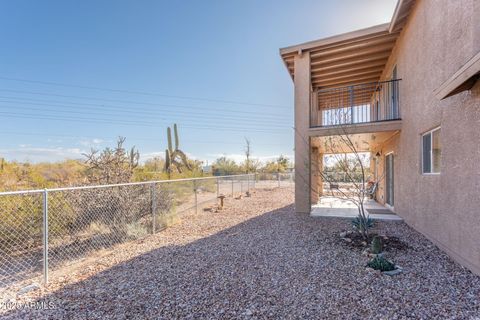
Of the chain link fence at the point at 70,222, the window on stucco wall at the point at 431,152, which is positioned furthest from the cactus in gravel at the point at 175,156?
the window on stucco wall at the point at 431,152

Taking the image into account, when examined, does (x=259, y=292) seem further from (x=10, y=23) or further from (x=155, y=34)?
(x=10, y=23)

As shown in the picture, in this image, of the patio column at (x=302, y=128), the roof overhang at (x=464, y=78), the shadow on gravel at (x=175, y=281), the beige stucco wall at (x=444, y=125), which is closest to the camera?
the shadow on gravel at (x=175, y=281)

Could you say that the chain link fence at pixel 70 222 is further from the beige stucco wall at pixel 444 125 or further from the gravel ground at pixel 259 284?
the beige stucco wall at pixel 444 125

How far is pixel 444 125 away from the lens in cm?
464

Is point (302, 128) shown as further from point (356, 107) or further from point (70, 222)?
point (70, 222)

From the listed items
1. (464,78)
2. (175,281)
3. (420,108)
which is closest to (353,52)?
(420,108)

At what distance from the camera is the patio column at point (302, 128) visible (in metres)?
8.40

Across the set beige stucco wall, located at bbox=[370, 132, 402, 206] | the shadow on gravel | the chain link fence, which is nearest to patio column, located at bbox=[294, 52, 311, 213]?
beige stucco wall, located at bbox=[370, 132, 402, 206]

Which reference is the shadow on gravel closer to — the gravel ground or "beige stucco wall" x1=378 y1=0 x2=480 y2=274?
the gravel ground

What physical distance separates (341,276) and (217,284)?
194 cm

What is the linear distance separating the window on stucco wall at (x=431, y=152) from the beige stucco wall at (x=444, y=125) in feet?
0.50

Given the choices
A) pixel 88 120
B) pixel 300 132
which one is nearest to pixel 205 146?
pixel 88 120

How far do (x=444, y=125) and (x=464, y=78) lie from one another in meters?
1.66

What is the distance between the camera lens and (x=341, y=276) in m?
3.65
